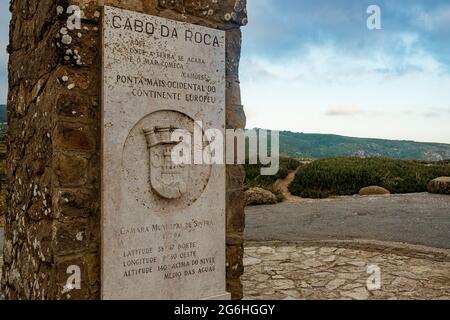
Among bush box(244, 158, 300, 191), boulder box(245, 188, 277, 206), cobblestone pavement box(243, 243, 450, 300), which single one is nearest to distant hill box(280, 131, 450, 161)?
bush box(244, 158, 300, 191)

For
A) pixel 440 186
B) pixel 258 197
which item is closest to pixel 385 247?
pixel 258 197

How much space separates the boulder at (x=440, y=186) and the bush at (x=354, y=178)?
4.46 ft

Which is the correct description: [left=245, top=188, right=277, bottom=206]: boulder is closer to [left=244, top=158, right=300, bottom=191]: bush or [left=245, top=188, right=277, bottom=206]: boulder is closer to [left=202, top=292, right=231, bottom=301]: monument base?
[left=244, top=158, right=300, bottom=191]: bush

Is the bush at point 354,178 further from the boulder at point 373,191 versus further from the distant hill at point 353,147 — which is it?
the distant hill at point 353,147

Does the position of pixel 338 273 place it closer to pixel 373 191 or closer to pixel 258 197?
pixel 258 197

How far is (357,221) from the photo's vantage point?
8500 millimetres

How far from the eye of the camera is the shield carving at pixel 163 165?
2.93 m

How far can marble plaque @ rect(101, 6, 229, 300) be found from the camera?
2.80 meters

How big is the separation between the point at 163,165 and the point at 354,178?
13.6 m
